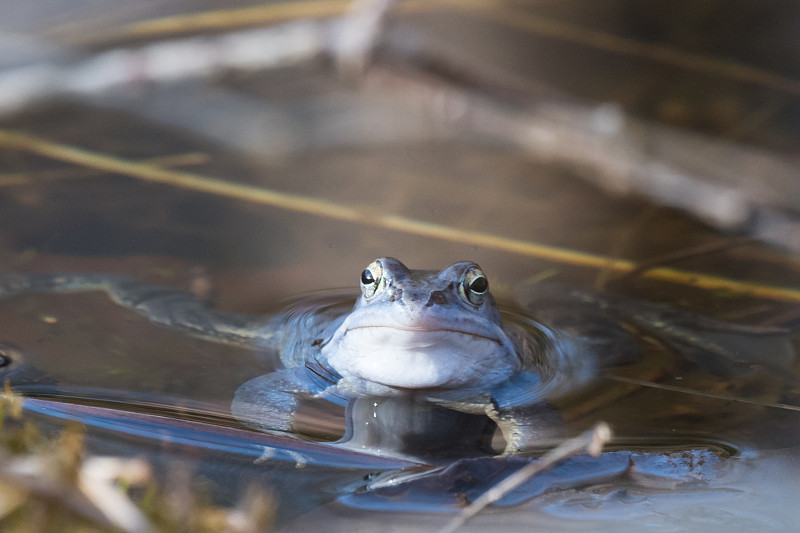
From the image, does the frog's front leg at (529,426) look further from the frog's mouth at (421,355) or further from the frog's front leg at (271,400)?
the frog's front leg at (271,400)

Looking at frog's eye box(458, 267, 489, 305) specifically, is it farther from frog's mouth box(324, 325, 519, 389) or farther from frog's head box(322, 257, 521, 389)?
frog's mouth box(324, 325, 519, 389)

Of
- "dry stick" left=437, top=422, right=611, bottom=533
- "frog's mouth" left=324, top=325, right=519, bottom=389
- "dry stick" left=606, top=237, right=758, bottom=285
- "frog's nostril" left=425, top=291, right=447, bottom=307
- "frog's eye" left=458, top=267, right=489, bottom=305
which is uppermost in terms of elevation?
"dry stick" left=606, top=237, right=758, bottom=285

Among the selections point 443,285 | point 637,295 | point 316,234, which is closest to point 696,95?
point 637,295

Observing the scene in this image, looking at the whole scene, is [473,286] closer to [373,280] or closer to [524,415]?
[373,280]

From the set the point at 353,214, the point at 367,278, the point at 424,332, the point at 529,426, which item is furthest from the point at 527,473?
the point at 353,214

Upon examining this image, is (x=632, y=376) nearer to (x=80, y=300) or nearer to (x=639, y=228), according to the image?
(x=639, y=228)

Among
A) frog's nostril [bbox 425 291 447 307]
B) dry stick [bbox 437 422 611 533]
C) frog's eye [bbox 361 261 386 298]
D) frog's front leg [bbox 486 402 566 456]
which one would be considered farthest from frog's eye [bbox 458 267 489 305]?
dry stick [bbox 437 422 611 533]

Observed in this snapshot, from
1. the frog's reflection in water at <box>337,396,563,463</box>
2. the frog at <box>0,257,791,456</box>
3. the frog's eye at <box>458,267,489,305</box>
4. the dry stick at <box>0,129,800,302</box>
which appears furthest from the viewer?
the dry stick at <box>0,129,800,302</box>
